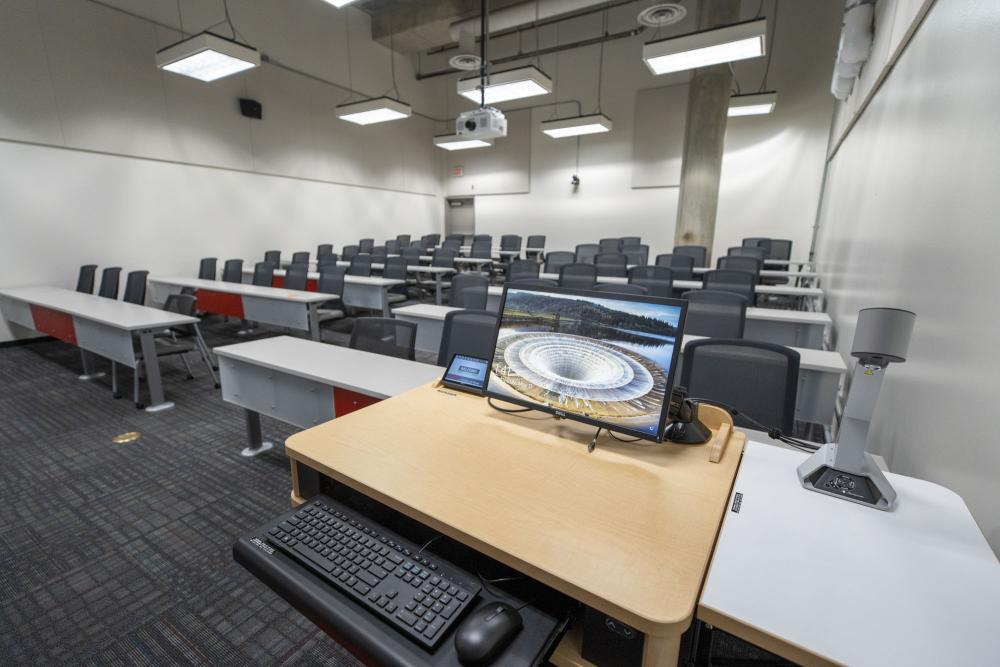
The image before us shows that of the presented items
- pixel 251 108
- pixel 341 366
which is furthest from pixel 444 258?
pixel 341 366

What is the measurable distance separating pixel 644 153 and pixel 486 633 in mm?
10644

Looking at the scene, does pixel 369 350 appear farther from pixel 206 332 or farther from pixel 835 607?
pixel 206 332

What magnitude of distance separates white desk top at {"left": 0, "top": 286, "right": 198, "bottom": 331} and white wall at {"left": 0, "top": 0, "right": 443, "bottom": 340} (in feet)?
4.15

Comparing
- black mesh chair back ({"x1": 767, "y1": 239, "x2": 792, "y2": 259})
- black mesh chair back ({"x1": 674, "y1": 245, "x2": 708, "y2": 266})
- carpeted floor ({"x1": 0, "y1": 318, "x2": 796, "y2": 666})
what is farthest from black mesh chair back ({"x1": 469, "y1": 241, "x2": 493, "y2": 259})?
carpeted floor ({"x1": 0, "y1": 318, "x2": 796, "y2": 666})

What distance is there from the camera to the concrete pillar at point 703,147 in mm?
7176

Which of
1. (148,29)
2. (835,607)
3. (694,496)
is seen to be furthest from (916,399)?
(148,29)

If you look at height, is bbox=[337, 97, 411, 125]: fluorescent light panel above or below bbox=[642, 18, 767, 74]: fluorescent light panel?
below

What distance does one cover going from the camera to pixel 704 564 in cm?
78

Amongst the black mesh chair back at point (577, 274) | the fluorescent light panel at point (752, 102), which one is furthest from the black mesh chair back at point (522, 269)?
→ the fluorescent light panel at point (752, 102)

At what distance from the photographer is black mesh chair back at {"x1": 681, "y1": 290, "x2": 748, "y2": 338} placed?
278cm

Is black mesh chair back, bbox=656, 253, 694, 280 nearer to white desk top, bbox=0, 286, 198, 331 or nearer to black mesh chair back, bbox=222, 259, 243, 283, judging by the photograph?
white desk top, bbox=0, 286, 198, 331

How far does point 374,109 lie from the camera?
6.76 metres

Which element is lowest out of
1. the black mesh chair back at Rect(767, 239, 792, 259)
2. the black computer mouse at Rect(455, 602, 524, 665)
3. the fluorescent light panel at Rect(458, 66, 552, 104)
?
the black computer mouse at Rect(455, 602, 524, 665)

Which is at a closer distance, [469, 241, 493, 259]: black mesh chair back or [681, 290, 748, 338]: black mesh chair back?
[681, 290, 748, 338]: black mesh chair back
